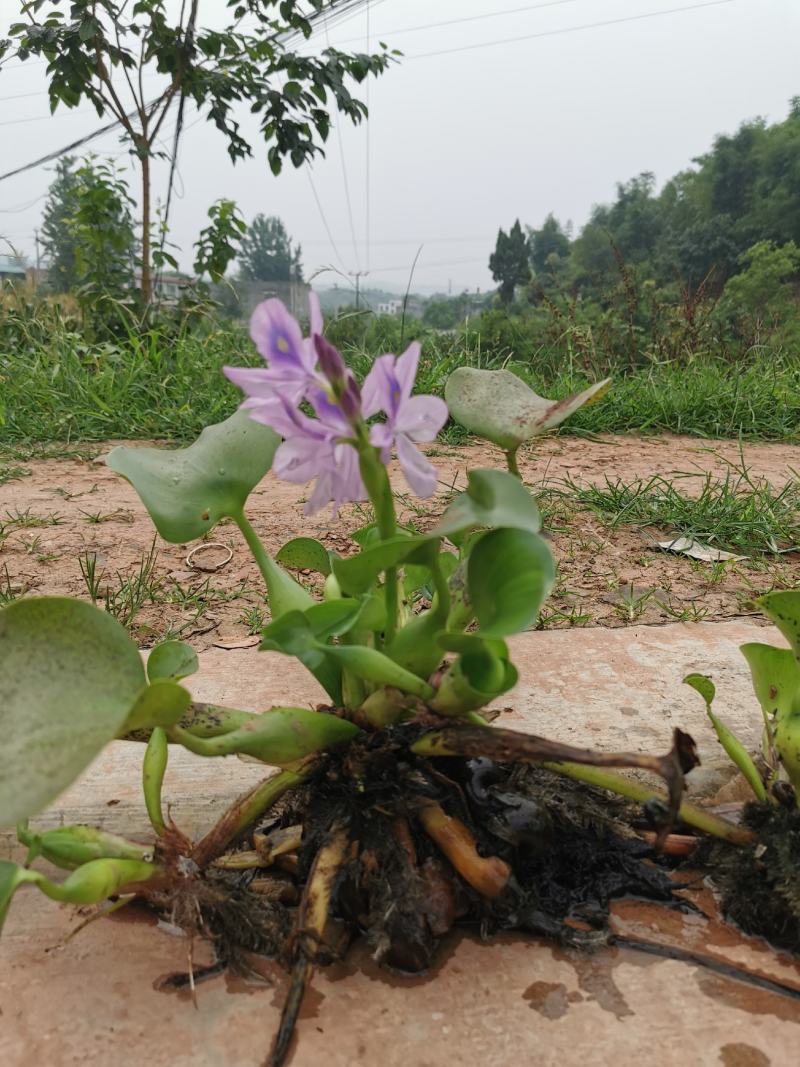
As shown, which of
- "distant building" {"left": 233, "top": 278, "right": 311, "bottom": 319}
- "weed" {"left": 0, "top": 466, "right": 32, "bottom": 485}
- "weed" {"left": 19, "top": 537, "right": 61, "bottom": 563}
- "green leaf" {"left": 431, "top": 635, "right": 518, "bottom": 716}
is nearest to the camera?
"green leaf" {"left": 431, "top": 635, "right": 518, "bottom": 716}

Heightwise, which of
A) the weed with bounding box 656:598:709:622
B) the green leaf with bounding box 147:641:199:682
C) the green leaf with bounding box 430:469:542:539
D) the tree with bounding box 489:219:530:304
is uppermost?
the tree with bounding box 489:219:530:304

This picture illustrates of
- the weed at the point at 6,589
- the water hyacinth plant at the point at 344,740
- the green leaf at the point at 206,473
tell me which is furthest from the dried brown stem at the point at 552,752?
the weed at the point at 6,589

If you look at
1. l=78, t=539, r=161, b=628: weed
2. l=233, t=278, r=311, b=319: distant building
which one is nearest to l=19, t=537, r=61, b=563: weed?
l=78, t=539, r=161, b=628: weed

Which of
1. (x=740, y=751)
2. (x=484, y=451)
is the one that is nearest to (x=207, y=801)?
(x=740, y=751)

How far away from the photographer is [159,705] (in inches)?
23.5

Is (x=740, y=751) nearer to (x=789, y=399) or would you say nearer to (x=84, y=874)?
(x=84, y=874)

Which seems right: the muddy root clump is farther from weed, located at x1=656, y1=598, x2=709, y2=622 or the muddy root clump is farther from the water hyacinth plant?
weed, located at x1=656, y1=598, x2=709, y2=622

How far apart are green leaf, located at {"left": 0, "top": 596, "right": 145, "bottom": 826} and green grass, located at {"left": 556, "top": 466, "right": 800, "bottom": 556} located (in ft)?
5.12

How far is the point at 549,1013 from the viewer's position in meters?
0.63

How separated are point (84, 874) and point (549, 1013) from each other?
1.23 feet

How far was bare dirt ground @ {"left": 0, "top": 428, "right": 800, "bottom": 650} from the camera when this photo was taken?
148cm

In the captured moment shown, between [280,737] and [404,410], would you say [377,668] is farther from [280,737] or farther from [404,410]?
[404,410]

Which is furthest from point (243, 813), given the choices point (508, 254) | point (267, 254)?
point (267, 254)

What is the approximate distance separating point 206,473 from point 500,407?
0.33 m
